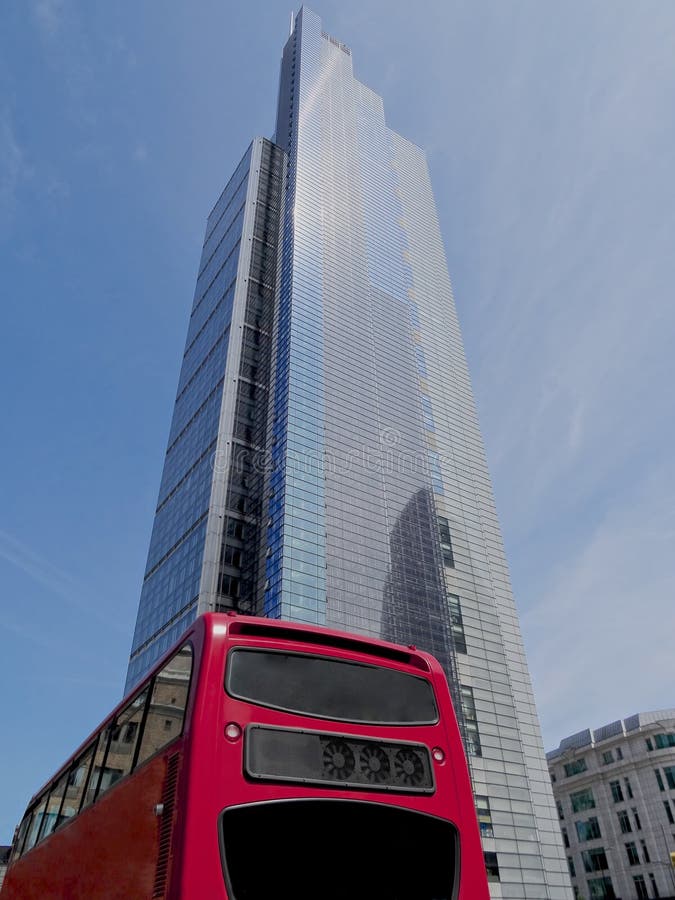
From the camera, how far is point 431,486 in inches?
2318

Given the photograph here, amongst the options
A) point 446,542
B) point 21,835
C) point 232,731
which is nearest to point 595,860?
point 446,542

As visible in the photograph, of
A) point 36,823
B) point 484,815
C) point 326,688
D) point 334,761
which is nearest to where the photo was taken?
point 334,761

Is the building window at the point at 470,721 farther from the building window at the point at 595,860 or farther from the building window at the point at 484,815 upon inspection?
the building window at the point at 595,860

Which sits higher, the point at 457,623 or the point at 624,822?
the point at 457,623

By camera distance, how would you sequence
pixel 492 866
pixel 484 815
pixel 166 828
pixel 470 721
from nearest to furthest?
pixel 166 828, pixel 492 866, pixel 484 815, pixel 470 721

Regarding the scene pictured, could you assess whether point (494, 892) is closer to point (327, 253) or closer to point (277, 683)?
point (277, 683)

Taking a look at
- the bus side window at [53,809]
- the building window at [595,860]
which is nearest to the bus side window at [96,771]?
the bus side window at [53,809]

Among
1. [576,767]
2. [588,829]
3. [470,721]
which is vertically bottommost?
[588,829]

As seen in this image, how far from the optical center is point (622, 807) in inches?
2133

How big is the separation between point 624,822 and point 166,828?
61062mm

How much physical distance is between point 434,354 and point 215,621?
6640 centimetres

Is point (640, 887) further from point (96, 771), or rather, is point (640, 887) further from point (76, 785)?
point (96, 771)

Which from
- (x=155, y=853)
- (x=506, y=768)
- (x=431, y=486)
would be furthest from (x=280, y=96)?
(x=155, y=853)

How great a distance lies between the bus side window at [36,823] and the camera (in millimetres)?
11124
